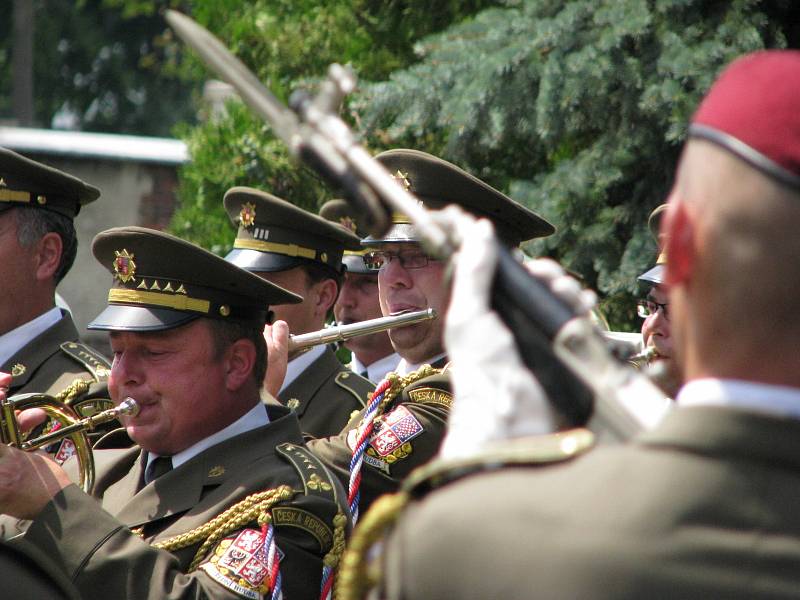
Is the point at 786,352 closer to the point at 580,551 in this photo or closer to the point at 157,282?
the point at 580,551

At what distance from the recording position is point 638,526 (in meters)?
1.48

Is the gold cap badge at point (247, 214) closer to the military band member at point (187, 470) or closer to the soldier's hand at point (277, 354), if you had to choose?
the soldier's hand at point (277, 354)

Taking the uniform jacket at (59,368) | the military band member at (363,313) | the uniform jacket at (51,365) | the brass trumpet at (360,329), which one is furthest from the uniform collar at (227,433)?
the military band member at (363,313)

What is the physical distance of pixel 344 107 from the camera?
721 centimetres

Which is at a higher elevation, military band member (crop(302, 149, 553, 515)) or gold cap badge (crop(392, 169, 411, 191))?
gold cap badge (crop(392, 169, 411, 191))

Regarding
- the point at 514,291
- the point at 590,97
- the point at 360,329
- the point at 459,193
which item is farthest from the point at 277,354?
the point at 514,291

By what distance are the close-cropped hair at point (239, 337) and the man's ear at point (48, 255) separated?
1.46 meters

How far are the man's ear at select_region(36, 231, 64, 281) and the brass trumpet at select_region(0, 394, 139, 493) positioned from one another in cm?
117

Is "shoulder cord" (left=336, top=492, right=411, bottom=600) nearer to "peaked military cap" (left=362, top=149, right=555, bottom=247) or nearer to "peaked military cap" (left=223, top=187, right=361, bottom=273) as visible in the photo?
"peaked military cap" (left=362, top=149, right=555, bottom=247)

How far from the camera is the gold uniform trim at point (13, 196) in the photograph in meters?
5.14

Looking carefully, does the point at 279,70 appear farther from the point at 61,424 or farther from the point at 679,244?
the point at 679,244

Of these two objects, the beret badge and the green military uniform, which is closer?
the green military uniform

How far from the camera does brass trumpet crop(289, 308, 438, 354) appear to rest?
14.7ft

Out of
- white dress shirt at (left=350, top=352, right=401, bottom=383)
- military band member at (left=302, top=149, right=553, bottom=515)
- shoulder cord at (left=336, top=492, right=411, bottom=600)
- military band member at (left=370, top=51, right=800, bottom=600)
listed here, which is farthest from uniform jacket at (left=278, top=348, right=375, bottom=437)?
military band member at (left=370, top=51, right=800, bottom=600)
